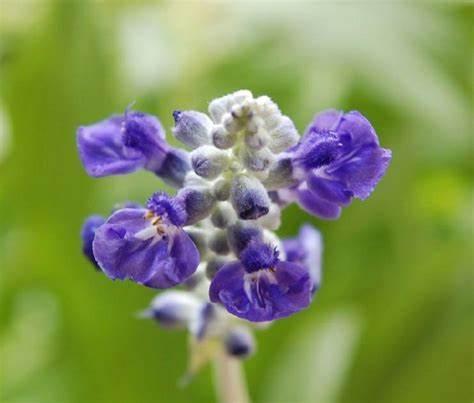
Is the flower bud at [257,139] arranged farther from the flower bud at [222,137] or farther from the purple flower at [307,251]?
the purple flower at [307,251]

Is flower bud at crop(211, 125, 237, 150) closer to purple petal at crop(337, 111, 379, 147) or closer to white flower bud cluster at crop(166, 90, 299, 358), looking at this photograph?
white flower bud cluster at crop(166, 90, 299, 358)

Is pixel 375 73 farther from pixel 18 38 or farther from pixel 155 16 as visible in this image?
pixel 18 38

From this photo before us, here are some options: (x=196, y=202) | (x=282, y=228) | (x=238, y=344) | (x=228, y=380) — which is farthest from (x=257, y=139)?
(x=282, y=228)

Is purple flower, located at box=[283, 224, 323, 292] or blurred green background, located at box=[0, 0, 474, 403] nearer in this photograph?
purple flower, located at box=[283, 224, 323, 292]

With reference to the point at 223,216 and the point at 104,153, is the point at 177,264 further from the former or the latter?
the point at 104,153

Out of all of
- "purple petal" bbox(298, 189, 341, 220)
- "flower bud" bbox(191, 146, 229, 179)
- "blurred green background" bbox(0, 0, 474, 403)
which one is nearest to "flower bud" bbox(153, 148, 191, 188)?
"flower bud" bbox(191, 146, 229, 179)

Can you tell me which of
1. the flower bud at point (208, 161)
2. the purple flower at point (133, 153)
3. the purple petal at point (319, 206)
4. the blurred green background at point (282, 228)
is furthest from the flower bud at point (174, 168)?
the blurred green background at point (282, 228)
